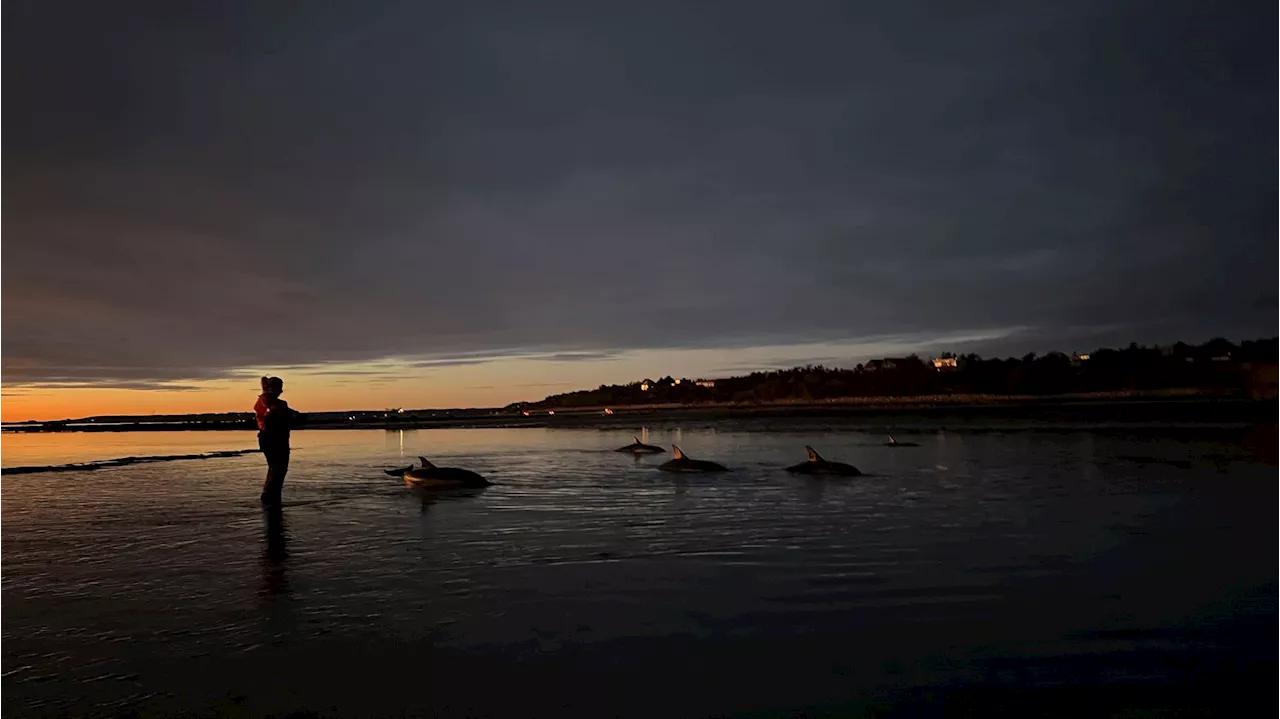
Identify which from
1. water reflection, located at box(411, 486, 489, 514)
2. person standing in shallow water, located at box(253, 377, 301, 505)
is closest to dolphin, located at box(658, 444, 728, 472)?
water reflection, located at box(411, 486, 489, 514)

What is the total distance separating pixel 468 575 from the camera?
11609 millimetres

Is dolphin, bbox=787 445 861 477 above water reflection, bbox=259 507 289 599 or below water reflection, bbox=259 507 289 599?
below

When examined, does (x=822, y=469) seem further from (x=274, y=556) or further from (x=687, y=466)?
(x=274, y=556)

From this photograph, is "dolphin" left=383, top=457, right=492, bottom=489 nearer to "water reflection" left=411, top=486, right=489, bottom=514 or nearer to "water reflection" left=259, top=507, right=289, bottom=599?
"water reflection" left=411, top=486, right=489, bottom=514

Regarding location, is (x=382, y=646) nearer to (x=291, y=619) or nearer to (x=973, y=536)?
(x=291, y=619)

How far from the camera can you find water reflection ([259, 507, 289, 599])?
35.8 feet

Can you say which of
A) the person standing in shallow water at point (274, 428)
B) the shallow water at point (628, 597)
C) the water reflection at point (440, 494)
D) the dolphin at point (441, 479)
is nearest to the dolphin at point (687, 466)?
the shallow water at point (628, 597)

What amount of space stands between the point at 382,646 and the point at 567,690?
8.30ft

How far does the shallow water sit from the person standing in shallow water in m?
1.07

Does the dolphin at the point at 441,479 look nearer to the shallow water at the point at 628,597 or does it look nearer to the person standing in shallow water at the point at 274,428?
the shallow water at the point at 628,597

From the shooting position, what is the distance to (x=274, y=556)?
1329 cm

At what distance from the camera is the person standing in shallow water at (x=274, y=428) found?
19078 mm

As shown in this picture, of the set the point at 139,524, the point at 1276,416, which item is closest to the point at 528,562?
the point at 139,524

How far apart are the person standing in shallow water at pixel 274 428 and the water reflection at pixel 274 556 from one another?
713mm
